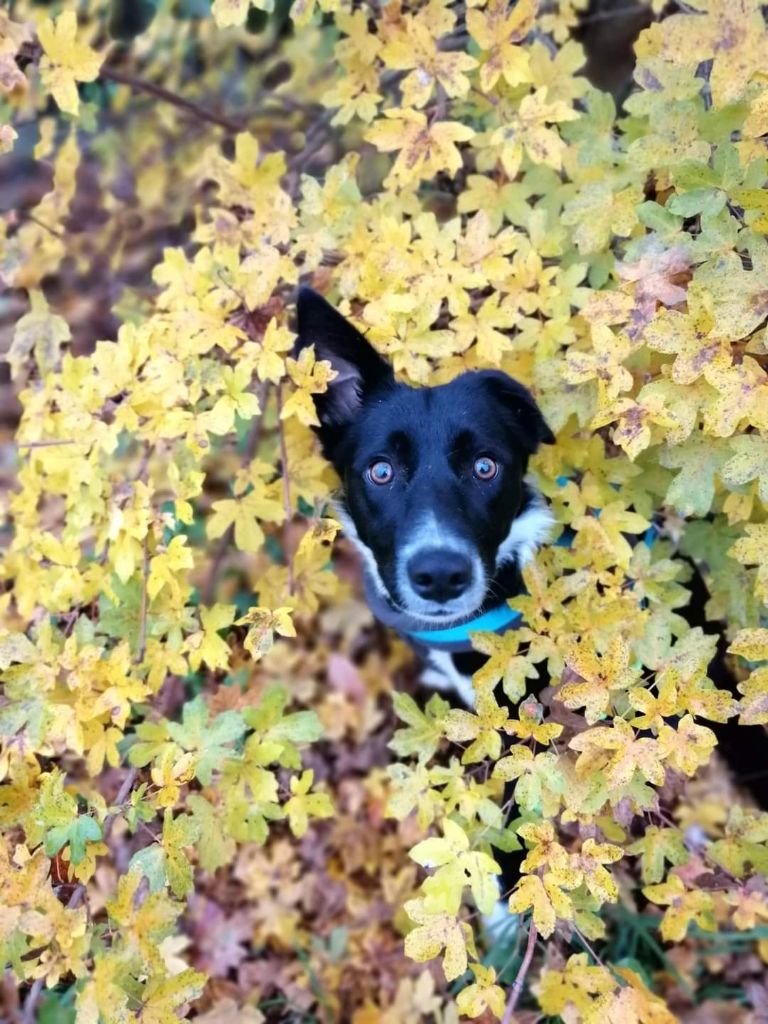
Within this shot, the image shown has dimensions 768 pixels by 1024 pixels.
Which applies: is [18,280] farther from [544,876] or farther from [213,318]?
[544,876]

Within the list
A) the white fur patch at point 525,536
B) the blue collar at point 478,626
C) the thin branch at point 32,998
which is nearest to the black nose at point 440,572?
the blue collar at point 478,626

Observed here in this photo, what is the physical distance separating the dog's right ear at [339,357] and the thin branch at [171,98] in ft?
4.41

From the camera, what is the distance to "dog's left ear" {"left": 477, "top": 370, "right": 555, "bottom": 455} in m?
2.69

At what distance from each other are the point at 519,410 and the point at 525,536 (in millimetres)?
457

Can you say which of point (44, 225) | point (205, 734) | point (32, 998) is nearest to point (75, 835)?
point (205, 734)

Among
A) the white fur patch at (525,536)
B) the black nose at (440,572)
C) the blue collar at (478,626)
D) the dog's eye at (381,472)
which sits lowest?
the blue collar at (478,626)

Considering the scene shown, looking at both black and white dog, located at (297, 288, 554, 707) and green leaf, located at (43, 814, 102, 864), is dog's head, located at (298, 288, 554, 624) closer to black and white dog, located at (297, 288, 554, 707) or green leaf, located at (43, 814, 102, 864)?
black and white dog, located at (297, 288, 554, 707)

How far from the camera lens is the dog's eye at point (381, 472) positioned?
278cm

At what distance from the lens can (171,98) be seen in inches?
135

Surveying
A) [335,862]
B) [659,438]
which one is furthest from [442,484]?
[335,862]

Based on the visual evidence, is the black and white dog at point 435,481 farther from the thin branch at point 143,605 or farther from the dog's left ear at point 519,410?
the thin branch at point 143,605

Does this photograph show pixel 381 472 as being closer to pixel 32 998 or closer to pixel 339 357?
pixel 339 357

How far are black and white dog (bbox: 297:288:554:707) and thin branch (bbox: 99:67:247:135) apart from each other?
4.57ft

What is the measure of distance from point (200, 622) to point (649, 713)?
1.40 m
